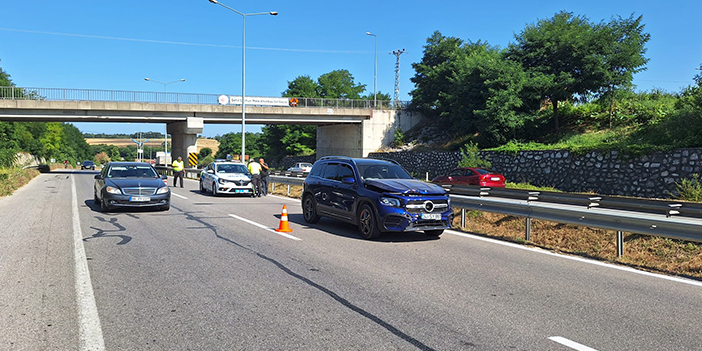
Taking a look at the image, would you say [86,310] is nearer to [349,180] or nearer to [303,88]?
[349,180]

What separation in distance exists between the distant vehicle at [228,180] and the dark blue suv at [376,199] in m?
9.00

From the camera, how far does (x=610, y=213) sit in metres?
9.45

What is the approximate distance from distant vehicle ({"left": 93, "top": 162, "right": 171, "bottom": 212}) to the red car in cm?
1390

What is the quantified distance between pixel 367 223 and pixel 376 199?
0.54 meters

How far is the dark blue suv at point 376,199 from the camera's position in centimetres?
1000

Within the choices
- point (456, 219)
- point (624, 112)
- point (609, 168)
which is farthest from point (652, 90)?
point (456, 219)

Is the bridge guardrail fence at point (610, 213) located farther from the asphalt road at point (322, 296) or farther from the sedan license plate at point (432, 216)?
the sedan license plate at point (432, 216)

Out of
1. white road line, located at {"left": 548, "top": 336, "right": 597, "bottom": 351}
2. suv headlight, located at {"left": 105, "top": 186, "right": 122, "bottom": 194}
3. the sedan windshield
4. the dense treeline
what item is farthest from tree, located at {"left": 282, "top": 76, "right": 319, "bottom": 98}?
white road line, located at {"left": 548, "top": 336, "right": 597, "bottom": 351}

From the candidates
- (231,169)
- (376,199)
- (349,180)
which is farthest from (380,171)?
(231,169)

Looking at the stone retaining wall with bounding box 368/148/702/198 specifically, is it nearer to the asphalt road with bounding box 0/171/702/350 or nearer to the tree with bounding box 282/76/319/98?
the asphalt road with bounding box 0/171/702/350

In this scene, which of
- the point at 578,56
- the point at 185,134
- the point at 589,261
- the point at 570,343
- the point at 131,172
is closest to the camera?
the point at 570,343

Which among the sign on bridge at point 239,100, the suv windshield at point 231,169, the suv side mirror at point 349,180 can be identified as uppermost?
the sign on bridge at point 239,100

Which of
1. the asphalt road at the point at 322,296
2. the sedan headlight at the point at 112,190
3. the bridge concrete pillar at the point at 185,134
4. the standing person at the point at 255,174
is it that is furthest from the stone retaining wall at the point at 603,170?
the bridge concrete pillar at the point at 185,134

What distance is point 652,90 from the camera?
3631 cm
